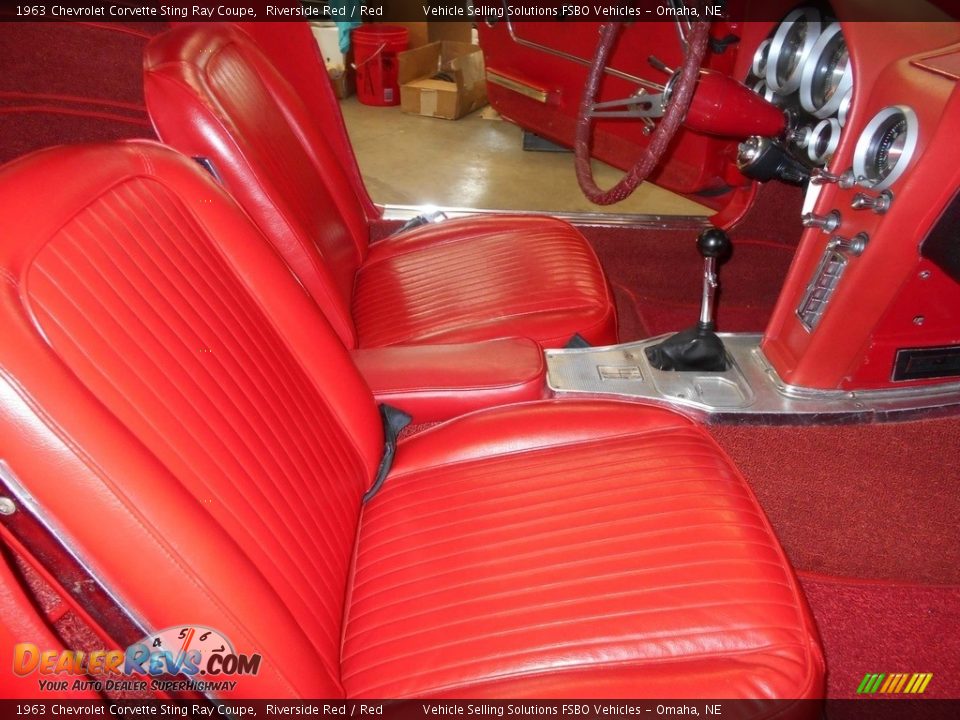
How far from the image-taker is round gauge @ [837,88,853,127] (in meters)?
1.17

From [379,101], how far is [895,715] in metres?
4.61

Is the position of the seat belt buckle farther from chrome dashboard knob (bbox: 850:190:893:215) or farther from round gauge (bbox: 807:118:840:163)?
chrome dashboard knob (bbox: 850:190:893:215)

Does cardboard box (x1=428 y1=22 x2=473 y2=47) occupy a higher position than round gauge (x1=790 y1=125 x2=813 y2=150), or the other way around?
round gauge (x1=790 y1=125 x2=813 y2=150)

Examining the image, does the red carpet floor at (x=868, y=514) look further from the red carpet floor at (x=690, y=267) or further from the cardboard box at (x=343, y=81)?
the cardboard box at (x=343, y=81)

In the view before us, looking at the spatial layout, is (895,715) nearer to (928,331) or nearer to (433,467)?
(928,331)

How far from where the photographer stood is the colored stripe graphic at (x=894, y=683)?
3.73 feet

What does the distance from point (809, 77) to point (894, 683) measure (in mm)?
1087

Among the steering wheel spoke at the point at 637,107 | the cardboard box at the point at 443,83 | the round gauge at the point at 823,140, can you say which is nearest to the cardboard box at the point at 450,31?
the cardboard box at the point at 443,83

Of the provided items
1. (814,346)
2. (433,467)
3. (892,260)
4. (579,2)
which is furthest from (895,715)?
(579,2)

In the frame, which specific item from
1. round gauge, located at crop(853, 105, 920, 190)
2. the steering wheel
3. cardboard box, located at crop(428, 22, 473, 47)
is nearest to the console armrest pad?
the steering wheel

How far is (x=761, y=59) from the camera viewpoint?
1495mm

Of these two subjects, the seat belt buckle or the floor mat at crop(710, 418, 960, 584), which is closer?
the floor mat at crop(710, 418, 960, 584)

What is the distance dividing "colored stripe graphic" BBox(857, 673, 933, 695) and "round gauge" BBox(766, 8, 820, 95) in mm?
1089

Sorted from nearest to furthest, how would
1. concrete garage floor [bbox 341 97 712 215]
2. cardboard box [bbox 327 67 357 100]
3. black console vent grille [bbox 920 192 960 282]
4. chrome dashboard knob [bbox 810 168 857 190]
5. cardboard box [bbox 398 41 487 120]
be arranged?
1. black console vent grille [bbox 920 192 960 282]
2. chrome dashboard knob [bbox 810 168 857 190]
3. concrete garage floor [bbox 341 97 712 215]
4. cardboard box [bbox 398 41 487 120]
5. cardboard box [bbox 327 67 357 100]
